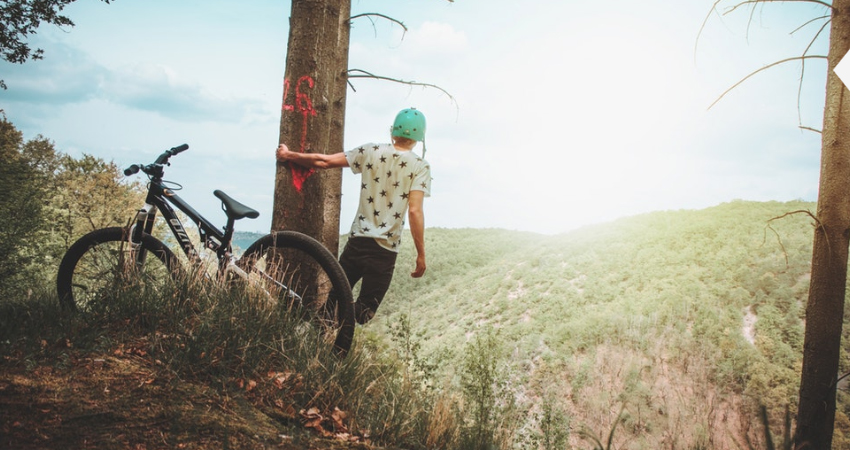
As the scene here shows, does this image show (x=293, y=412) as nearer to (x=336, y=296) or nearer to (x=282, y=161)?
(x=336, y=296)

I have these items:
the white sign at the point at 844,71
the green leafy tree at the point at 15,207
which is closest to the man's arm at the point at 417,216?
the white sign at the point at 844,71

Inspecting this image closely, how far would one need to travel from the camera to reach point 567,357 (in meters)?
16.0

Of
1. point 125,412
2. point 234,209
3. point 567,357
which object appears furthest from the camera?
point 567,357

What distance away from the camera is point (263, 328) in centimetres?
350

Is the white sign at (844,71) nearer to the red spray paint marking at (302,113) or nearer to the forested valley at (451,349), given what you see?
the forested valley at (451,349)

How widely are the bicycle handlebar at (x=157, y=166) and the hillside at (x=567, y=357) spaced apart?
1.44 meters

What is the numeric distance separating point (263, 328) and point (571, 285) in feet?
65.5

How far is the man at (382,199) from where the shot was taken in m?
4.36

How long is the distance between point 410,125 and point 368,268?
4.39 feet

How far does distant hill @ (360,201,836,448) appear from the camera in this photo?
12242 millimetres

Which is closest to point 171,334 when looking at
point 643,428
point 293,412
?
point 293,412

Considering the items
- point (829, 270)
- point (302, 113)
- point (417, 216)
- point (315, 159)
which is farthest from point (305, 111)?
point (829, 270)

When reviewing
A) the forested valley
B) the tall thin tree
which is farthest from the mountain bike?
the tall thin tree

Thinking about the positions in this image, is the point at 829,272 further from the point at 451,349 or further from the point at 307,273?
the point at 451,349
